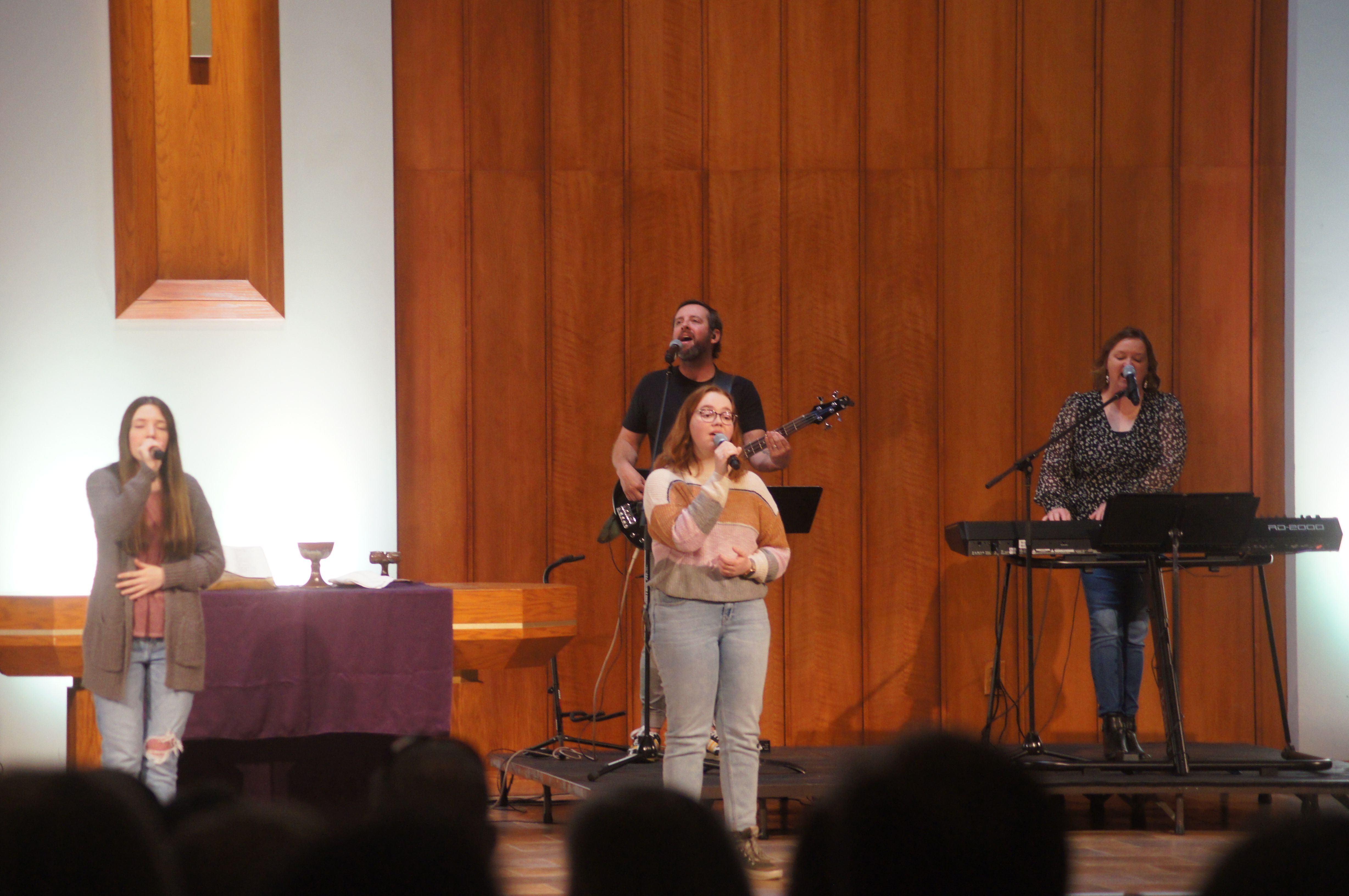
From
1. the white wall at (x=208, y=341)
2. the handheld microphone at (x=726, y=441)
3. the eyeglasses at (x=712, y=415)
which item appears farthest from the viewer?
the white wall at (x=208, y=341)

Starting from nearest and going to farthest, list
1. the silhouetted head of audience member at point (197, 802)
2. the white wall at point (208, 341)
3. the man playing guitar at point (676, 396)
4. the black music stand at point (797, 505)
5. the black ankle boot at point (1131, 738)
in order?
the silhouetted head of audience member at point (197, 802) → the black music stand at point (797, 505) → the black ankle boot at point (1131, 738) → the man playing guitar at point (676, 396) → the white wall at point (208, 341)

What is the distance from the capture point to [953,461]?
20.0 ft

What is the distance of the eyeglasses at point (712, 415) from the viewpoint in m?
3.84

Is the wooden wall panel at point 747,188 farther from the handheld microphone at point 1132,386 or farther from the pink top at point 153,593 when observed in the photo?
the pink top at point 153,593

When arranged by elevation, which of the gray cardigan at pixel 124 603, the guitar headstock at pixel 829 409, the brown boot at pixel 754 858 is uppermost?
the guitar headstock at pixel 829 409

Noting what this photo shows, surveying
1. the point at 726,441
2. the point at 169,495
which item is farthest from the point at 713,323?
the point at 169,495

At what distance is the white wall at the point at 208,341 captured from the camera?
224 inches

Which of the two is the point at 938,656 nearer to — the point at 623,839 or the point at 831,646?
the point at 831,646

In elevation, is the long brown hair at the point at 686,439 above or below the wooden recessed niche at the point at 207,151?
below

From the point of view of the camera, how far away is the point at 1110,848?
4320mm

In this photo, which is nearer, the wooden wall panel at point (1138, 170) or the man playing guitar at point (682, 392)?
the man playing guitar at point (682, 392)

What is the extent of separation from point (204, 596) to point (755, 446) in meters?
1.95

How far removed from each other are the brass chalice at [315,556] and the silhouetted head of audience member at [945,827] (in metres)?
3.81

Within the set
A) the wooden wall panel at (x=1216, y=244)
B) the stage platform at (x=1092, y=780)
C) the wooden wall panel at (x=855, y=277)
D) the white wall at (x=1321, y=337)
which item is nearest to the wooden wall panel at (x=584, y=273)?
the wooden wall panel at (x=855, y=277)
